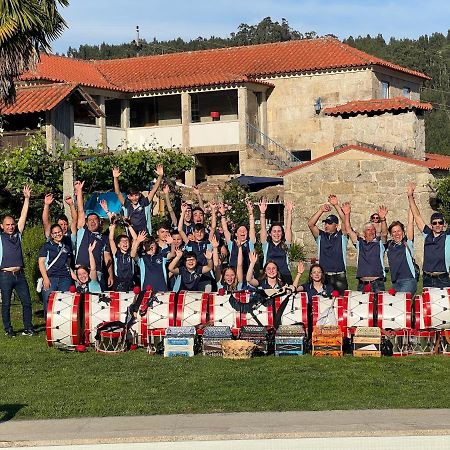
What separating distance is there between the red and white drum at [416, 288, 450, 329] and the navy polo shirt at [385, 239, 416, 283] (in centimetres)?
83

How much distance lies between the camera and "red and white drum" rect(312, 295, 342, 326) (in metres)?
13.9

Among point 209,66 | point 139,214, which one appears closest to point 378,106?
point 139,214

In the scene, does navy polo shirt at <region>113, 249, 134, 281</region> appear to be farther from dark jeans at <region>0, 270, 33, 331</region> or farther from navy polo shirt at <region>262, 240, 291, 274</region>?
navy polo shirt at <region>262, 240, 291, 274</region>

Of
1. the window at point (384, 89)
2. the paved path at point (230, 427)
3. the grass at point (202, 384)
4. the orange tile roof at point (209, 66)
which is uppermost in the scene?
the orange tile roof at point (209, 66)

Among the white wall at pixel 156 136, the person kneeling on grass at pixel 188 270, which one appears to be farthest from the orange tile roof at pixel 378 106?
the white wall at pixel 156 136

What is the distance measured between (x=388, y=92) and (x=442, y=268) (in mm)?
31983

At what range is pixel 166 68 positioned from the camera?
155 feet

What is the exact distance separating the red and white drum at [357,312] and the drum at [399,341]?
31cm

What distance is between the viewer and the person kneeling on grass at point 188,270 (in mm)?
14953

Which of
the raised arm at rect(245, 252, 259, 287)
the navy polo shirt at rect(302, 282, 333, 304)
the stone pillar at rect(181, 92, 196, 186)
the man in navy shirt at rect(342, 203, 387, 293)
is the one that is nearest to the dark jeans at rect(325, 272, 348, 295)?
the man in navy shirt at rect(342, 203, 387, 293)

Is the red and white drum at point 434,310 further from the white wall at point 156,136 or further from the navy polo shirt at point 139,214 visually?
the white wall at point 156,136

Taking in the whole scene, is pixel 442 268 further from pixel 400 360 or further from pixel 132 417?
pixel 132 417

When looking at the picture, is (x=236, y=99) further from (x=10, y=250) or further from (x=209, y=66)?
(x=10, y=250)

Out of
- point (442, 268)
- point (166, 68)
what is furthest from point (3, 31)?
point (166, 68)
